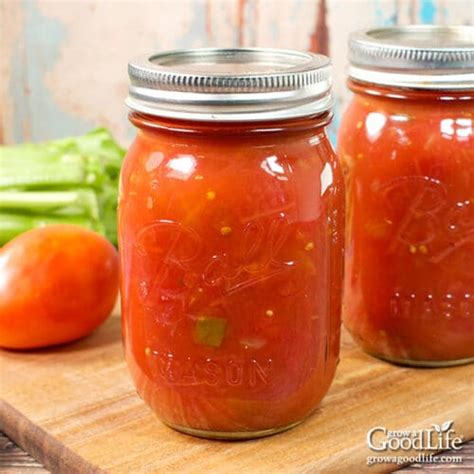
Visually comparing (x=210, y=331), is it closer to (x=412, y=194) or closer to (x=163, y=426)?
(x=163, y=426)

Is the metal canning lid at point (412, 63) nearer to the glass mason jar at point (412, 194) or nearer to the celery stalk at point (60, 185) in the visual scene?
the glass mason jar at point (412, 194)

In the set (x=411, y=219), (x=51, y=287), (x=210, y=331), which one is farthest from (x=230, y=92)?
(x=51, y=287)

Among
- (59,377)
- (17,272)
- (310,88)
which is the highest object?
(310,88)

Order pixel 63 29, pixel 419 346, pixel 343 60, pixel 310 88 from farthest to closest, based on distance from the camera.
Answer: pixel 63 29 < pixel 343 60 < pixel 419 346 < pixel 310 88

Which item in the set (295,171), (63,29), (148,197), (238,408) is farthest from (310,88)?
(63,29)

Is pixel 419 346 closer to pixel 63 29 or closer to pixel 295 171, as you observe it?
pixel 295 171
